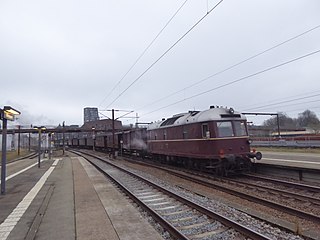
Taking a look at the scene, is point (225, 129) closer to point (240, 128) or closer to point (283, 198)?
point (240, 128)

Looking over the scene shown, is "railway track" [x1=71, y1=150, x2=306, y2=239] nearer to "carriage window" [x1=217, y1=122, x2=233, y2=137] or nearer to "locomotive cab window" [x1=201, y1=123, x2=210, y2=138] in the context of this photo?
"locomotive cab window" [x1=201, y1=123, x2=210, y2=138]

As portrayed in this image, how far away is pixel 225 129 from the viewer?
15.9m

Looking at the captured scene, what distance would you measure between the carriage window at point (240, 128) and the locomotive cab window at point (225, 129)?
34cm

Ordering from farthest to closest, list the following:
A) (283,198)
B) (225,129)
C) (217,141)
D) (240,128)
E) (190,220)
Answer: (240,128), (225,129), (217,141), (283,198), (190,220)

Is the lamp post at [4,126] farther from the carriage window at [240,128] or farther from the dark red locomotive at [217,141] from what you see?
the carriage window at [240,128]

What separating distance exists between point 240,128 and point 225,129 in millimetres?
996

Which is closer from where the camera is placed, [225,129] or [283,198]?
[283,198]

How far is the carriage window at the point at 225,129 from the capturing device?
1579 cm

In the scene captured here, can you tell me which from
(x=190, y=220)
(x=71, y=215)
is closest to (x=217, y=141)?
(x=190, y=220)

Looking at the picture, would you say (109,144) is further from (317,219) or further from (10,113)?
(317,219)

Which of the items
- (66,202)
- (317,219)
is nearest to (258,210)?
(317,219)

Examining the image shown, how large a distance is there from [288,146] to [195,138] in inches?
974

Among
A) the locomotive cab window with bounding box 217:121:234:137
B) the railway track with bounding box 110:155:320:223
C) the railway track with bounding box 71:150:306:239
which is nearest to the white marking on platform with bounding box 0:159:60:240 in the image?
the railway track with bounding box 71:150:306:239

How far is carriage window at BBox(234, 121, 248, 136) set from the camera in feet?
53.2
